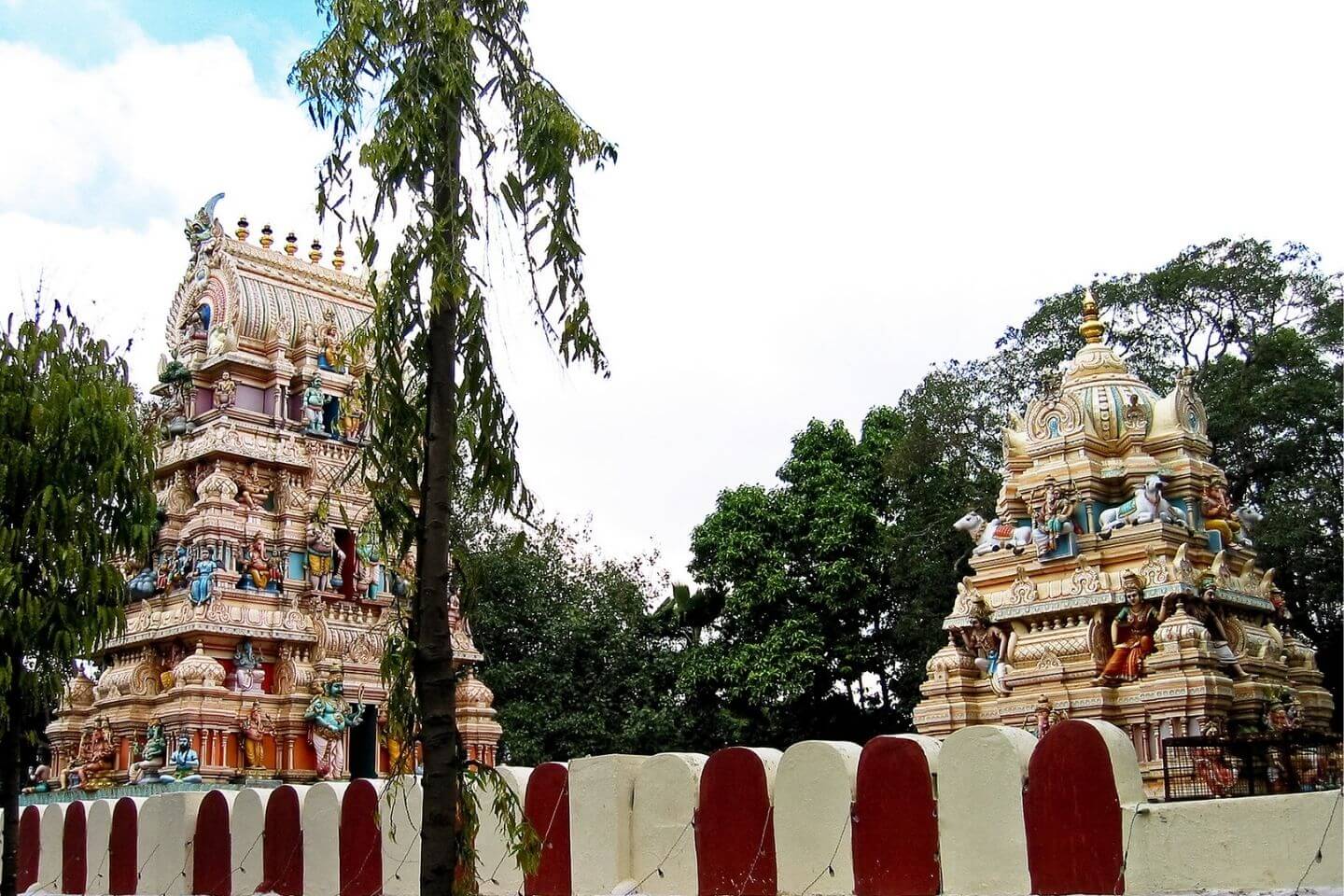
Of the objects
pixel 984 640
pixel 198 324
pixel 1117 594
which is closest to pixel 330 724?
pixel 198 324

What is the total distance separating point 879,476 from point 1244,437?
8.16 metres

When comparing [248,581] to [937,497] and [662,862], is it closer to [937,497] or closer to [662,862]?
[937,497]

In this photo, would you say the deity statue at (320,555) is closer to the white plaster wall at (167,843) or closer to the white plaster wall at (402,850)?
the white plaster wall at (167,843)

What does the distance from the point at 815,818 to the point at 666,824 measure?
4.20 feet

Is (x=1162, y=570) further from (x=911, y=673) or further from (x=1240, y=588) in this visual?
(x=911, y=673)

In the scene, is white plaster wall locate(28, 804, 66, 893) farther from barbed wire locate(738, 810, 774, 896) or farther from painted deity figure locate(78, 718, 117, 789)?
painted deity figure locate(78, 718, 117, 789)

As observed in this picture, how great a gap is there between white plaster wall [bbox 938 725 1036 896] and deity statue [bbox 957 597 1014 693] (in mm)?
11192

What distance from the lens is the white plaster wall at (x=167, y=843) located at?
12.8 m

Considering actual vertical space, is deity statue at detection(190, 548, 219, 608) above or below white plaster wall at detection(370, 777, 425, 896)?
above

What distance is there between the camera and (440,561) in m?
6.82

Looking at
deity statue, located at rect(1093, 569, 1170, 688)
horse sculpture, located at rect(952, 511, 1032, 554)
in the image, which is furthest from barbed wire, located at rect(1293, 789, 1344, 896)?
horse sculpture, located at rect(952, 511, 1032, 554)

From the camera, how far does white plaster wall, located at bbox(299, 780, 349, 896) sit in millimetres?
11289

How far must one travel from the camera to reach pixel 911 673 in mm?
28688

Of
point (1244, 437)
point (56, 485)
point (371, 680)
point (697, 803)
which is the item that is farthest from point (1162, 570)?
point (371, 680)
